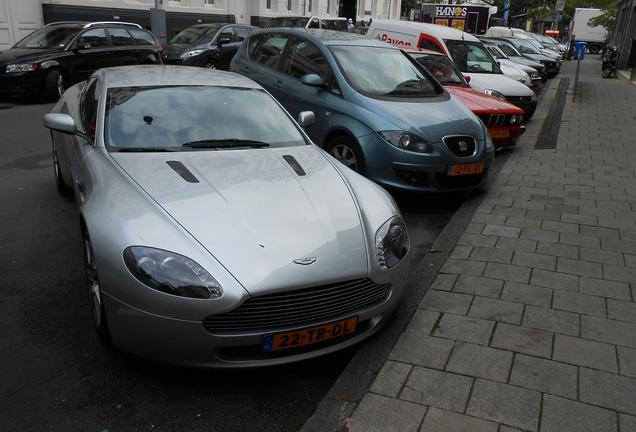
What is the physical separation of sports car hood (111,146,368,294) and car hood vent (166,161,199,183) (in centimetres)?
2

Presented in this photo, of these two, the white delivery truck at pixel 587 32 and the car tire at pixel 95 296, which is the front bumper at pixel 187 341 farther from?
the white delivery truck at pixel 587 32

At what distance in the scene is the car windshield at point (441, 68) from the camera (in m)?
8.87

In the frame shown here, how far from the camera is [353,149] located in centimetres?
592

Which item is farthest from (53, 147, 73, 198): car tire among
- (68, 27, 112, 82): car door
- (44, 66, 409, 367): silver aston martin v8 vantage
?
(68, 27, 112, 82): car door

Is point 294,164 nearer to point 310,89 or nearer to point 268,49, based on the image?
point 310,89

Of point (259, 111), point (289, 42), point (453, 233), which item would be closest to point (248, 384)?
point (259, 111)

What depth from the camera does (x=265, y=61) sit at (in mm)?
7578

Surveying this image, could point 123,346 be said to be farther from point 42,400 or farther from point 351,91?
point 351,91

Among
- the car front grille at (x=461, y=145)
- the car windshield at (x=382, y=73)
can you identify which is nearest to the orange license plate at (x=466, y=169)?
the car front grille at (x=461, y=145)

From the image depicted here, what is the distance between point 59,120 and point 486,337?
127 inches

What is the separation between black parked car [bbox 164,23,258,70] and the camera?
47.1 ft

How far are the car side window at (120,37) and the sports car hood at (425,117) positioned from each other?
28.8ft

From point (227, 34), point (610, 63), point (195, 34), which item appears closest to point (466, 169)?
point (227, 34)

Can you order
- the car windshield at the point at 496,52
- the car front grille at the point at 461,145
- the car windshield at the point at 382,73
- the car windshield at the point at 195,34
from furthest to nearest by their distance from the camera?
1. the car windshield at the point at 195,34
2. the car windshield at the point at 496,52
3. the car windshield at the point at 382,73
4. the car front grille at the point at 461,145
